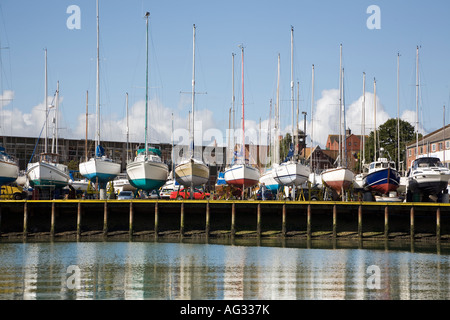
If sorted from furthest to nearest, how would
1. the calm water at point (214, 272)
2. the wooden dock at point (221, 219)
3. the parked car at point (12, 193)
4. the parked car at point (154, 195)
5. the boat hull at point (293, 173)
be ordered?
1. the boat hull at point (293, 173)
2. the parked car at point (154, 195)
3. the parked car at point (12, 193)
4. the wooden dock at point (221, 219)
5. the calm water at point (214, 272)

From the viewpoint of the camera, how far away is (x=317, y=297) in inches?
1011

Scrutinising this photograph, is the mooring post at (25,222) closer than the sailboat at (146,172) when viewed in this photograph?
Yes

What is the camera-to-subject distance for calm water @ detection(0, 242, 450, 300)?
26656 millimetres

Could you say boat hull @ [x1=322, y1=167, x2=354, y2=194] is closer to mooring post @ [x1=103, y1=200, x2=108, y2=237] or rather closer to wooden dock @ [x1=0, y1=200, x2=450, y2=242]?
wooden dock @ [x1=0, y1=200, x2=450, y2=242]

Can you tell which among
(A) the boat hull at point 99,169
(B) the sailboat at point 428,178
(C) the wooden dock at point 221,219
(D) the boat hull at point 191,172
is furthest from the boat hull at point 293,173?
(A) the boat hull at point 99,169

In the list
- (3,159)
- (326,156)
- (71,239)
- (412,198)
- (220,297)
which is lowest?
(220,297)

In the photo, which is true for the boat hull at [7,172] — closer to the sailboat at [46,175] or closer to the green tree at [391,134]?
the sailboat at [46,175]

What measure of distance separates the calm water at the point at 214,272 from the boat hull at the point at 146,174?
40.0 feet

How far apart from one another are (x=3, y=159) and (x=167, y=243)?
19049mm

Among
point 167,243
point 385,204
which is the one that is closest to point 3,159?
point 167,243

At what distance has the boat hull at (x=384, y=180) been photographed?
5503cm

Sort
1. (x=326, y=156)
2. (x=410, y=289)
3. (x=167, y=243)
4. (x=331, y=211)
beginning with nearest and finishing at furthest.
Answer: (x=410, y=289) → (x=167, y=243) → (x=331, y=211) → (x=326, y=156)

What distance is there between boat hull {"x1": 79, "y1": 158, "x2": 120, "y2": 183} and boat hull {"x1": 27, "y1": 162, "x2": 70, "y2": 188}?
2322 millimetres

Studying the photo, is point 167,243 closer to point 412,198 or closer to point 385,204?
point 385,204
